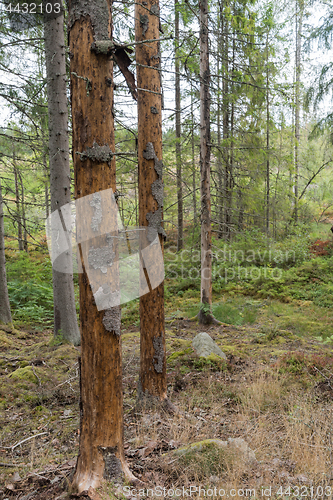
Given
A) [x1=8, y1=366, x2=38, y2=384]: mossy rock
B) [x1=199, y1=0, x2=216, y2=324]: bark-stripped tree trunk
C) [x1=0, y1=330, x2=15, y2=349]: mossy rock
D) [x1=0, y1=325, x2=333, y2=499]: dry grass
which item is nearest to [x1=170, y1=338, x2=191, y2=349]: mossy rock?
[x1=0, y1=325, x2=333, y2=499]: dry grass

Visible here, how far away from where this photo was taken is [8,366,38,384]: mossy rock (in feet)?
16.1

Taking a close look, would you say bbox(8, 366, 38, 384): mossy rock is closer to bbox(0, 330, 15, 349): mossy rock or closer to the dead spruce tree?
bbox(0, 330, 15, 349): mossy rock

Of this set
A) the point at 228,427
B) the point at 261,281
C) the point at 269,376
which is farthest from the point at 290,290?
the point at 228,427

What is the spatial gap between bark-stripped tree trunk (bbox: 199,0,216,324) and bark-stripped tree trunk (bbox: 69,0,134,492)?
554 centimetres

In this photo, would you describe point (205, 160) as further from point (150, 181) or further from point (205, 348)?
point (205, 348)

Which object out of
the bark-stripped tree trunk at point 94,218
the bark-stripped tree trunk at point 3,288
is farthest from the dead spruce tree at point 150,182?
the bark-stripped tree trunk at point 3,288

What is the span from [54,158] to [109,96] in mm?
4181

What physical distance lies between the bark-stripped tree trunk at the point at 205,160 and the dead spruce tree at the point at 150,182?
3.26 meters

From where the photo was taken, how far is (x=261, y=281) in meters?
11.3

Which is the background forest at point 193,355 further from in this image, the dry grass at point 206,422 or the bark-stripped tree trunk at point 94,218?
the bark-stripped tree trunk at point 94,218

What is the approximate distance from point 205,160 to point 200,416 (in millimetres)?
5833

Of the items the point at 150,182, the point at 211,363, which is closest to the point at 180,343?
the point at 211,363

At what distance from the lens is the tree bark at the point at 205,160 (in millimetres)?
7475

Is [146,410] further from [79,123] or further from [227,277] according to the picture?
[227,277]
